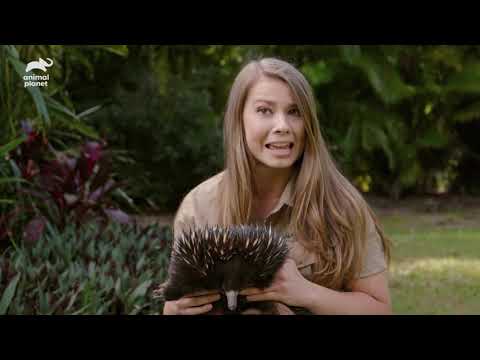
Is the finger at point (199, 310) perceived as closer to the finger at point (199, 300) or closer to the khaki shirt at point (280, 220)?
the finger at point (199, 300)

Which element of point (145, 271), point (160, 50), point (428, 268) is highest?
point (160, 50)

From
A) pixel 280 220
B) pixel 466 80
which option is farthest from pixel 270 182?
pixel 466 80

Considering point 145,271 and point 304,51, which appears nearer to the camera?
point 145,271

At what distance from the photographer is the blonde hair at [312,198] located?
197cm

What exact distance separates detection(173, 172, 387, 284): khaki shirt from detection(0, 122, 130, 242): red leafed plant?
2.06 m

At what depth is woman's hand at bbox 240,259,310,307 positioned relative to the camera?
1.78 m

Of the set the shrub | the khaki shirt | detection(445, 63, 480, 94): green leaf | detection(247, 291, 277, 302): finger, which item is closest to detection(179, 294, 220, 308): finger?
detection(247, 291, 277, 302): finger

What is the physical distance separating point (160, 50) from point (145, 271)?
7.76 ft

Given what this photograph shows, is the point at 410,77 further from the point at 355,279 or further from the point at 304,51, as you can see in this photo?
the point at 355,279

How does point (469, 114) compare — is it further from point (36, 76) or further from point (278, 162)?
point (278, 162)

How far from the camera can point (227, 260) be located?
64.5 inches
